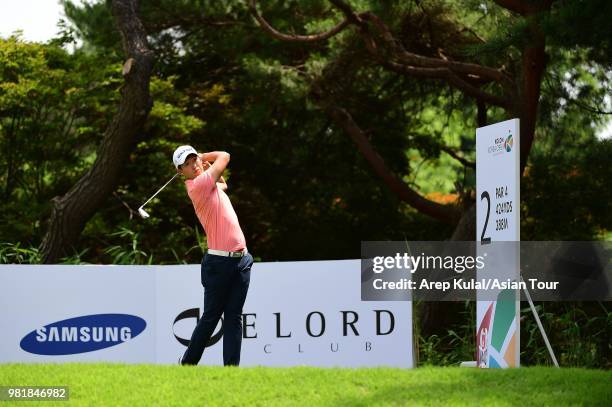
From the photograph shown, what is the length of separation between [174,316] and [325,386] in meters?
3.62

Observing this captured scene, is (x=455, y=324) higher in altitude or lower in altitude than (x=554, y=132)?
lower

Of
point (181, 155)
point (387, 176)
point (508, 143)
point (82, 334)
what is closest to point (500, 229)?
point (508, 143)

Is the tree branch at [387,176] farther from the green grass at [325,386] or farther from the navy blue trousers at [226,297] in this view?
the green grass at [325,386]

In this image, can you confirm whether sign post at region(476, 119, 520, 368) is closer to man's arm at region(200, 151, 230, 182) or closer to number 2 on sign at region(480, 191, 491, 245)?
number 2 on sign at region(480, 191, 491, 245)

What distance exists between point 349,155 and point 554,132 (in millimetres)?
4868

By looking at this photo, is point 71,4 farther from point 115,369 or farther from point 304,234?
point 115,369

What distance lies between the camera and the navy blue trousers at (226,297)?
29.2 ft

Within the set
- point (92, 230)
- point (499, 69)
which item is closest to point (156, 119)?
point (92, 230)

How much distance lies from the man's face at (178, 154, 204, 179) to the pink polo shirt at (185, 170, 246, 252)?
0.17 metres

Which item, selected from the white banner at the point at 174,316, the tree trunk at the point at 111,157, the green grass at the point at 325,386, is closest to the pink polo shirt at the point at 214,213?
the green grass at the point at 325,386

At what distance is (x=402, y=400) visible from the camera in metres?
7.44

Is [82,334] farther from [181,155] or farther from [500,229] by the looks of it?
[500,229]

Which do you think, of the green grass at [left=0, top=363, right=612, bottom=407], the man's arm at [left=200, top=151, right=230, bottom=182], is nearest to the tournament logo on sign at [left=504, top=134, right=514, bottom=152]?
the green grass at [left=0, top=363, right=612, bottom=407]

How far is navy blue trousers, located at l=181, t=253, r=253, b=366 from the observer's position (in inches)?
350
